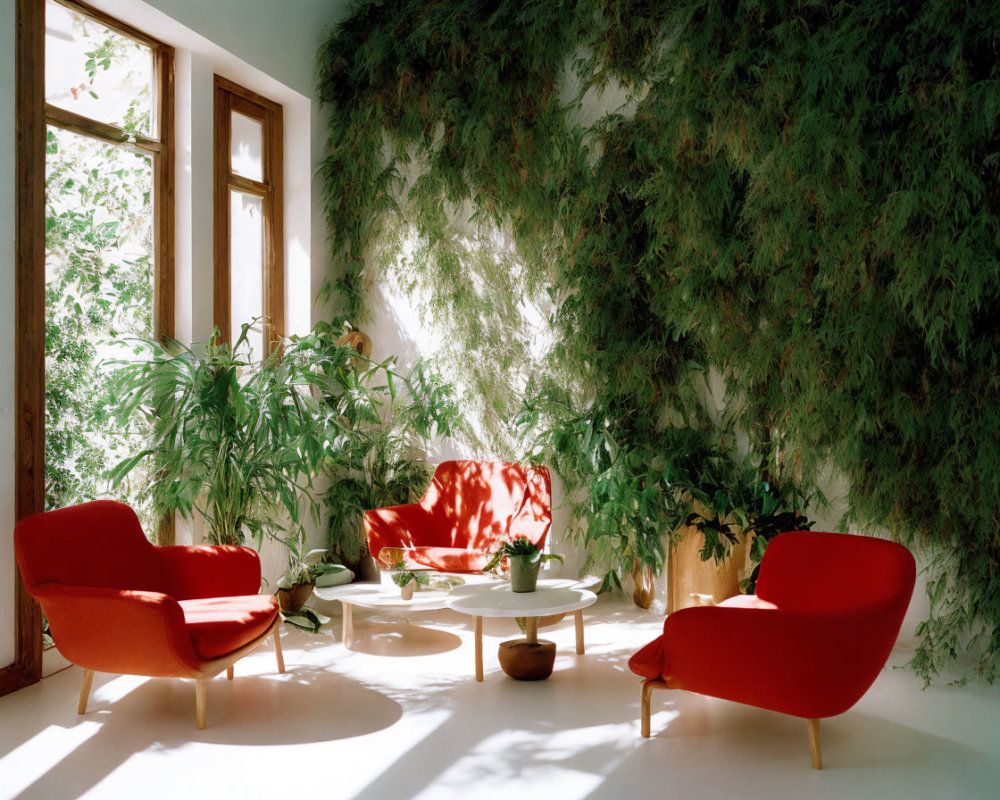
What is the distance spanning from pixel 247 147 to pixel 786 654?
452 centimetres

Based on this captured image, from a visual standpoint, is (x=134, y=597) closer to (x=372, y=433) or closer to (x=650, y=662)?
(x=650, y=662)

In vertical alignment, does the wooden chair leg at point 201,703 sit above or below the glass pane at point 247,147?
below

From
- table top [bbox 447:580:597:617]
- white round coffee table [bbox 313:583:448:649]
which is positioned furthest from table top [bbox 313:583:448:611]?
table top [bbox 447:580:597:617]

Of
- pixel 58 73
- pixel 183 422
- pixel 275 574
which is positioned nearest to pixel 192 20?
pixel 58 73

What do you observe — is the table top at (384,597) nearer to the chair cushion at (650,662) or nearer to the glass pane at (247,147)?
the chair cushion at (650,662)

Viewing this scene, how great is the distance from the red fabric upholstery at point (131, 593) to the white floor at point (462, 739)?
303 mm

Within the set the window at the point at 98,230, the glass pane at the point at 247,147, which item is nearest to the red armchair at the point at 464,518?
the window at the point at 98,230

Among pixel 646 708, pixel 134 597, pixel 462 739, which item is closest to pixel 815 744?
pixel 646 708

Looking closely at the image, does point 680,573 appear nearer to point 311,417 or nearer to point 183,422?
point 311,417

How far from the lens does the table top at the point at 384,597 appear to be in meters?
4.22

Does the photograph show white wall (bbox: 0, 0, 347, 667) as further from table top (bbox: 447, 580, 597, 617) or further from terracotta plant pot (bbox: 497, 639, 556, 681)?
terracotta plant pot (bbox: 497, 639, 556, 681)

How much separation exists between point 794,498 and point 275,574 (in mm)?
3127

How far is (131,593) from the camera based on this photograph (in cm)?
322

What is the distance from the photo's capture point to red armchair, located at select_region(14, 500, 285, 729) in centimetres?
321
